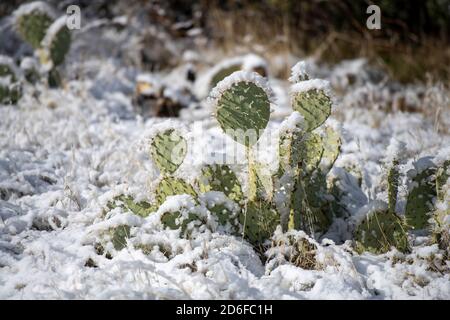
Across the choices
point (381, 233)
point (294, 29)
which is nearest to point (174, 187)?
point (381, 233)

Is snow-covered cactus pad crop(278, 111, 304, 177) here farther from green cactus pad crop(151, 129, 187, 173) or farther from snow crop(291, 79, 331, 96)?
green cactus pad crop(151, 129, 187, 173)

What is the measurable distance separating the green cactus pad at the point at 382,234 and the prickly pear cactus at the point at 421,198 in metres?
0.09

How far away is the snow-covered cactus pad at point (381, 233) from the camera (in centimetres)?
210

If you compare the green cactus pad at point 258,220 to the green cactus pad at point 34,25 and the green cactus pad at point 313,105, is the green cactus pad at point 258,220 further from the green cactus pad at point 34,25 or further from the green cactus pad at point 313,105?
the green cactus pad at point 34,25

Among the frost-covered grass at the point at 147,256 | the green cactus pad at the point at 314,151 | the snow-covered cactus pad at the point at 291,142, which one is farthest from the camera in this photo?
the green cactus pad at the point at 314,151

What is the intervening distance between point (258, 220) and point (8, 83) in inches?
108

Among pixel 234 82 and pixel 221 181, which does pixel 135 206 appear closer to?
pixel 221 181

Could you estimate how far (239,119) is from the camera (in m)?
2.08

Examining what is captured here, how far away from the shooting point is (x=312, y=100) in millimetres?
2072

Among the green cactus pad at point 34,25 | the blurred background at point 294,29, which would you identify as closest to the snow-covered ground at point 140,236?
the green cactus pad at point 34,25

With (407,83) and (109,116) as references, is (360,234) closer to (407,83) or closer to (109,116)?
(109,116)

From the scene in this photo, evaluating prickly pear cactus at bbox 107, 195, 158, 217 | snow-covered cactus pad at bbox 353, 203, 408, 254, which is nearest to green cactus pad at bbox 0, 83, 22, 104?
prickly pear cactus at bbox 107, 195, 158, 217

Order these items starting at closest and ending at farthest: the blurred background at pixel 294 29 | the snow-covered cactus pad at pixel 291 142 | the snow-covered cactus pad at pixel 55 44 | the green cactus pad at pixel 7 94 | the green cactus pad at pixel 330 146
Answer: the snow-covered cactus pad at pixel 291 142
the green cactus pad at pixel 330 146
the green cactus pad at pixel 7 94
the snow-covered cactus pad at pixel 55 44
the blurred background at pixel 294 29

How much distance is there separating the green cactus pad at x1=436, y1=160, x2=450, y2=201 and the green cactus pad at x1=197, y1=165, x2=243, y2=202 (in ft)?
2.69
